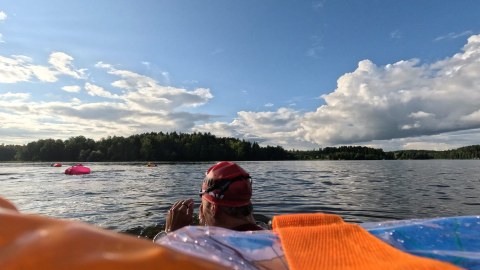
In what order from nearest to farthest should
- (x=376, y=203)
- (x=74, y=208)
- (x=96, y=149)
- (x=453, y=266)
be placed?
1. (x=453, y=266)
2. (x=74, y=208)
3. (x=376, y=203)
4. (x=96, y=149)

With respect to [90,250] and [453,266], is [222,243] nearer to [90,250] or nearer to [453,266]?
[90,250]

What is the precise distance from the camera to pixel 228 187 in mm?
4602

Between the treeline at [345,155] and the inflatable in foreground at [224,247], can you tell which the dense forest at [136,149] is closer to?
the treeline at [345,155]

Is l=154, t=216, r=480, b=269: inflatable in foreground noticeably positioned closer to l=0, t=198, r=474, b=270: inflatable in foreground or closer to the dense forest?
l=0, t=198, r=474, b=270: inflatable in foreground

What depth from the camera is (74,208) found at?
Answer: 14758 mm

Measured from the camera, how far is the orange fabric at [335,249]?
2033 millimetres

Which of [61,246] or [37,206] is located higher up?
[61,246]

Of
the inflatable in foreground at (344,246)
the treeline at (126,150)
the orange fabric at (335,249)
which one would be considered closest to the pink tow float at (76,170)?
the orange fabric at (335,249)

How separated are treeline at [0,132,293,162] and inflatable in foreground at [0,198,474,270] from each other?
13133 centimetres

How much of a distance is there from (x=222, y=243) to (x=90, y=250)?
35.9 inches

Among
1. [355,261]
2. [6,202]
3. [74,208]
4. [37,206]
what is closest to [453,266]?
[355,261]

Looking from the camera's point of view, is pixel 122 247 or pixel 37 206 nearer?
pixel 122 247

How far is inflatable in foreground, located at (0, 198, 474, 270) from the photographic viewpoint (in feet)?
4.42

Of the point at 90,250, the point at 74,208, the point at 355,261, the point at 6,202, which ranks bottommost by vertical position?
the point at 74,208
